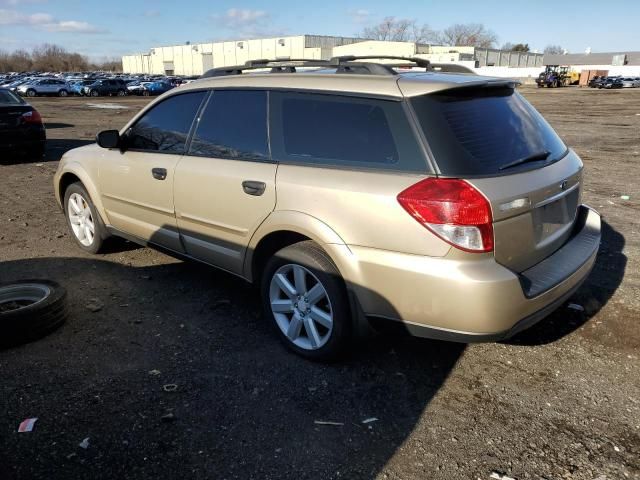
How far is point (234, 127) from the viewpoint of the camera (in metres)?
3.73

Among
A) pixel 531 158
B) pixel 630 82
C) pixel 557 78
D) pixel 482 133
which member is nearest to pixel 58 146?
pixel 482 133

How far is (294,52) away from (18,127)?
291ft

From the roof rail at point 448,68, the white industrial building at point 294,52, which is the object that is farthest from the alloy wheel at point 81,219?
the white industrial building at point 294,52

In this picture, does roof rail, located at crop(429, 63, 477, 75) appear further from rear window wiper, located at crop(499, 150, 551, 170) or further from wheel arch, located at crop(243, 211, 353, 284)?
wheel arch, located at crop(243, 211, 353, 284)

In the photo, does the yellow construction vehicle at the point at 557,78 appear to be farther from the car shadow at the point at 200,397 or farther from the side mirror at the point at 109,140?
the car shadow at the point at 200,397

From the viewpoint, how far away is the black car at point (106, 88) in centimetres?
4472

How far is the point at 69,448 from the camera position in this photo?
2.59 metres

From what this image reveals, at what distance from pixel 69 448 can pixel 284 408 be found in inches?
43.5

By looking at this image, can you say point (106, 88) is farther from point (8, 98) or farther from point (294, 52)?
point (294, 52)

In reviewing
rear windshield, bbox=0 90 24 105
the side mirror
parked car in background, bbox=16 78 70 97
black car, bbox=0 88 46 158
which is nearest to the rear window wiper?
the side mirror

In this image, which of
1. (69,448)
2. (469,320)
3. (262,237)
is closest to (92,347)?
(69,448)

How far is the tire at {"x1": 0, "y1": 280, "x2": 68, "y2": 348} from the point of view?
3496mm

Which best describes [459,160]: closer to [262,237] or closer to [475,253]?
[475,253]

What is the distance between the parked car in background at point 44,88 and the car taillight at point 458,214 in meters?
49.0
